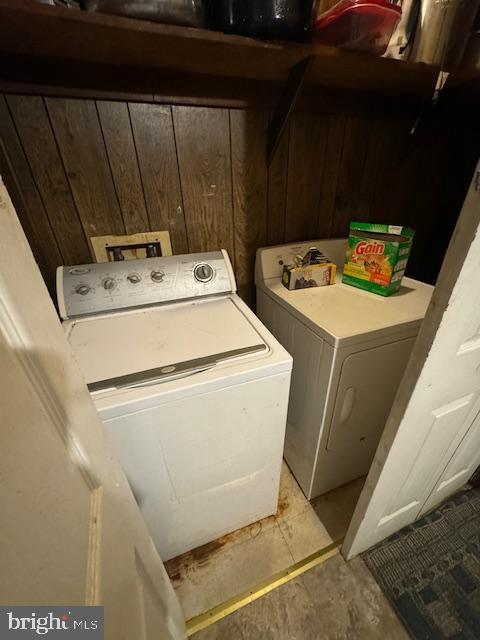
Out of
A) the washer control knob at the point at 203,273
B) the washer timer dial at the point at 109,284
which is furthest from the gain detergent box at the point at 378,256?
the washer timer dial at the point at 109,284

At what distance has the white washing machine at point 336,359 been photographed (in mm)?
946

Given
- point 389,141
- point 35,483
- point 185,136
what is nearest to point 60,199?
point 185,136

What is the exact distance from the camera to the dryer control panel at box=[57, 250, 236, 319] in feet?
3.43

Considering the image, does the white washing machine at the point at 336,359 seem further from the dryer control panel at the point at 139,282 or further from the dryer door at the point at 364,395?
the dryer control panel at the point at 139,282

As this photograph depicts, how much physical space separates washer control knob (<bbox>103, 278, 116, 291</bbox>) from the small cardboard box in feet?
2.55

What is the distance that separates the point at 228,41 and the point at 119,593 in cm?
126

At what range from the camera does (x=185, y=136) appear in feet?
3.67

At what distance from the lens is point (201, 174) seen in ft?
3.94

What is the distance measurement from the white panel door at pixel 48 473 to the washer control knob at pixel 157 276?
0.74 meters

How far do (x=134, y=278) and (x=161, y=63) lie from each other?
0.75 metres

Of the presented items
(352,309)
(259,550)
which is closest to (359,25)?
(352,309)
